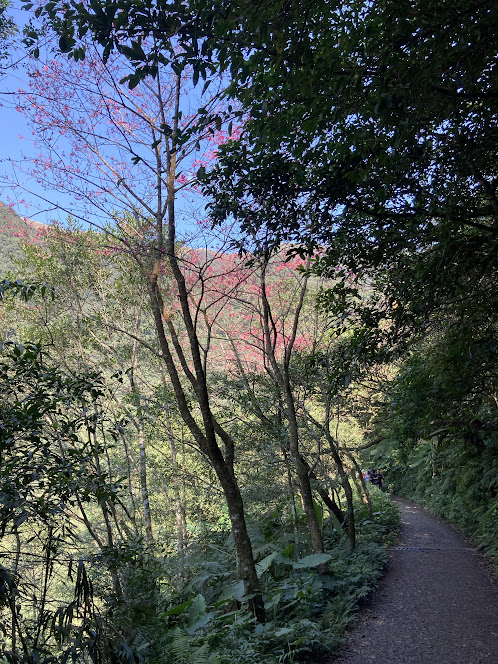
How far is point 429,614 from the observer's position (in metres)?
6.53

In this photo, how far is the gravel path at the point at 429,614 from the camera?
5250 mm

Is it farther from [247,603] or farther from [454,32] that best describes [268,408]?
[454,32]

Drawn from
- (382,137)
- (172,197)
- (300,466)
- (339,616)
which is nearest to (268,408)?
(300,466)

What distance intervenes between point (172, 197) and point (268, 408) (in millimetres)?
4832

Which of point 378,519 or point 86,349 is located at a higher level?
point 86,349

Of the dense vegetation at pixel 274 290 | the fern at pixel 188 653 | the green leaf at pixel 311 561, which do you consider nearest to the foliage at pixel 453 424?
the dense vegetation at pixel 274 290

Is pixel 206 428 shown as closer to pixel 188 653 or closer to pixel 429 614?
pixel 188 653

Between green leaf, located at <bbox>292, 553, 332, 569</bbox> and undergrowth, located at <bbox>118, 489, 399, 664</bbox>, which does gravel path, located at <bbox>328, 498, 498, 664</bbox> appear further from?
green leaf, located at <bbox>292, 553, 332, 569</bbox>

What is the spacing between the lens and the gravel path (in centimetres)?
525

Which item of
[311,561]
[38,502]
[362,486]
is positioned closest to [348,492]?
[311,561]

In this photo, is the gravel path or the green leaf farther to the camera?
the green leaf

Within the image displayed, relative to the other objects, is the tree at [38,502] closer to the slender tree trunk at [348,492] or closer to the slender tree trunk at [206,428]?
the slender tree trunk at [206,428]

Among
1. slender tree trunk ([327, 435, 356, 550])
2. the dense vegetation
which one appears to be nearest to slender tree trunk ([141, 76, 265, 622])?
the dense vegetation

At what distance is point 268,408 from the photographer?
905 centimetres
